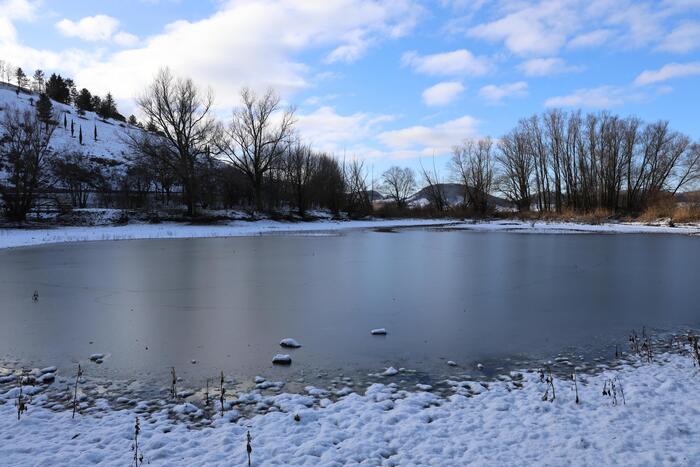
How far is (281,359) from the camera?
18.5 feet

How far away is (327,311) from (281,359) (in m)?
2.72

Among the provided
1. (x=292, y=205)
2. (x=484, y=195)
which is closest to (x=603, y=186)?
(x=484, y=195)

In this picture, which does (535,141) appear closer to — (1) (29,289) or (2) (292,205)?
(2) (292,205)

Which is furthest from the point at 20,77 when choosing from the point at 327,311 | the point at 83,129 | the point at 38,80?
the point at 327,311

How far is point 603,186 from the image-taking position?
54969 mm

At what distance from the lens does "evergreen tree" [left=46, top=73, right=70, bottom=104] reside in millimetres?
103250

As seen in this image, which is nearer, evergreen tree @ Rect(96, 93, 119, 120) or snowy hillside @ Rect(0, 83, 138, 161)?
snowy hillside @ Rect(0, 83, 138, 161)

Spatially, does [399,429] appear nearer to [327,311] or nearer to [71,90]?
[327,311]

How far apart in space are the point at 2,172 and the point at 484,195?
61.3 meters

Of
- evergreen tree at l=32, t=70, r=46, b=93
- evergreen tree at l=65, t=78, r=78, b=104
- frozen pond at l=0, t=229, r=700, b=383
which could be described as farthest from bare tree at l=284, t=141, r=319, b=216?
evergreen tree at l=32, t=70, r=46, b=93

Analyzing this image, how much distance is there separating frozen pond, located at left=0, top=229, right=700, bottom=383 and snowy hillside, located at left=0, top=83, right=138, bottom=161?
70.3 m

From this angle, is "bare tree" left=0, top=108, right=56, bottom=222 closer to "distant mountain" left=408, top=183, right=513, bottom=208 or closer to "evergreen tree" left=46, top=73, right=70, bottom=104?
"distant mountain" left=408, top=183, right=513, bottom=208

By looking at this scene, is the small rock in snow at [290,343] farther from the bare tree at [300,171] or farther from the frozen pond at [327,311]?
the bare tree at [300,171]

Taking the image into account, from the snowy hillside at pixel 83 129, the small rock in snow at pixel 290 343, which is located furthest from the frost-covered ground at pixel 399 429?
the snowy hillside at pixel 83 129
